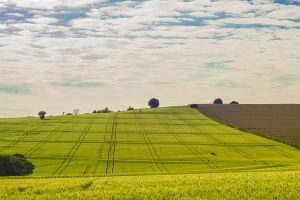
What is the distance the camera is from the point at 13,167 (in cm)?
6200

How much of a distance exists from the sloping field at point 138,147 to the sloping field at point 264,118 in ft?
14.1

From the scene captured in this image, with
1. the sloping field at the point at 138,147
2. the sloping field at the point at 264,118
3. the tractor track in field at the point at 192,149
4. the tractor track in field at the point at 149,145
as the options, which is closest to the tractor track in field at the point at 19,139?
the sloping field at the point at 138,147

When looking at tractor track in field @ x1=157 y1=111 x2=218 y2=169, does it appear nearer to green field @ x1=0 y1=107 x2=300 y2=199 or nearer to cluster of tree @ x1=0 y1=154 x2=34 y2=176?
green field @ x1=0 y1=107 x2=300 y2=199

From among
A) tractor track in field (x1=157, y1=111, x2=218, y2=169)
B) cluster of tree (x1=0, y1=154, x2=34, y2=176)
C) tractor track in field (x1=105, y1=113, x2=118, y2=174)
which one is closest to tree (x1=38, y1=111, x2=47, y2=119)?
tractor track in field (x1=105, y1=113, x2=118, y2=174)

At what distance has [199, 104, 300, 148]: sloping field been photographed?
100556 millimetres

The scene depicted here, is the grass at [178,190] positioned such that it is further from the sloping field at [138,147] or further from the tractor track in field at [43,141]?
the tractor track in field at [43,141]

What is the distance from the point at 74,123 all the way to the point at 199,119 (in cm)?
3482

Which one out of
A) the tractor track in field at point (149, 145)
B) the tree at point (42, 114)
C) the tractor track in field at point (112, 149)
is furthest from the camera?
the tree at point (42, 114)

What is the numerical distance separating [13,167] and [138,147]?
1158 inches

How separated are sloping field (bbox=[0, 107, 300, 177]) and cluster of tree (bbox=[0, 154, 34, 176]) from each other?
7.19 feet

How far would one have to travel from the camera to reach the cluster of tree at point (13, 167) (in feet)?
199

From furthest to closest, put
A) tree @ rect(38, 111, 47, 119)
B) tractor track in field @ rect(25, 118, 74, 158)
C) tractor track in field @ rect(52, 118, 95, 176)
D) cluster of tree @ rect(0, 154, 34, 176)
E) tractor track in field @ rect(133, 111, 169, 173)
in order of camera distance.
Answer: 1. tree @ rect(38, 111, 47, 119)
2. tractor track in field @ rect(25, 118, 74, 158)
3. tractor track in field @ rect(133, 111, 169, 173)
4. tractor track in field @ rect(52, 118, 95, 176)
5. cluster of tree @ rect(0, 154, 34, 176)

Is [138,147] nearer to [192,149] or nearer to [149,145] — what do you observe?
[149,145]

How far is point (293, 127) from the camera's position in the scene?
108 meters
